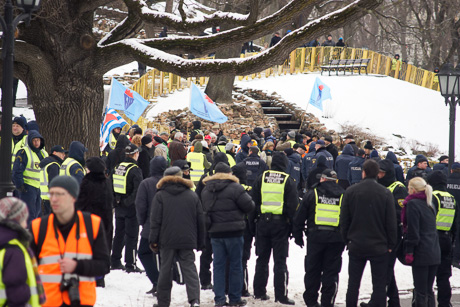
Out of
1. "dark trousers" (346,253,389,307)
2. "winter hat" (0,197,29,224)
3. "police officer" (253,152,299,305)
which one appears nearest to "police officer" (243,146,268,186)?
"police officer" (253,152,299,305)

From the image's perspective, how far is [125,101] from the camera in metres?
15.7

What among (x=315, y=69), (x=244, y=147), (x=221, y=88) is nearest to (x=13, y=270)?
(x=244, y=147)

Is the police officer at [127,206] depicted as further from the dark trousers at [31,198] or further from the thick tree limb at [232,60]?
the thick tree limb at [232,60]

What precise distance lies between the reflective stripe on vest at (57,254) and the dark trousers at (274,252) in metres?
4.15

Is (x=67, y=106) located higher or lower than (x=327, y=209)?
higher

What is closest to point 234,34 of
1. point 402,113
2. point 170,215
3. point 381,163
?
point 381,163

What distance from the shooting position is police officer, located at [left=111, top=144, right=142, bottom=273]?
361 inches

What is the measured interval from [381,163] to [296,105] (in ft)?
74.4

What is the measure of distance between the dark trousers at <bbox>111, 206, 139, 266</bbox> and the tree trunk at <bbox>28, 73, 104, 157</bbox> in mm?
3213

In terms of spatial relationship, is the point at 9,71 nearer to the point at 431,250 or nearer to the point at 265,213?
the point at 265,213

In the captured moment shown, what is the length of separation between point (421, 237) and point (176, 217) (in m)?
3.03

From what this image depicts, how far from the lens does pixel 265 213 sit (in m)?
8.65

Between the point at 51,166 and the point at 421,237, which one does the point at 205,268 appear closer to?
the point at 51,166

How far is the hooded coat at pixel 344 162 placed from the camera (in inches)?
590
